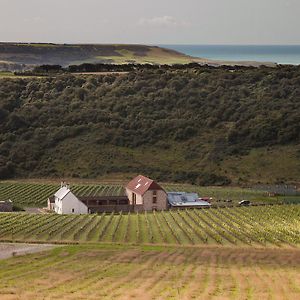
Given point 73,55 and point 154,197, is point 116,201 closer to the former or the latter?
point 154,197

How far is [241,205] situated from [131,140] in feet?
97.3

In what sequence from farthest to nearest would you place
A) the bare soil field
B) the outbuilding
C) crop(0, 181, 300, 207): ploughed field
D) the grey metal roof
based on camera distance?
crop(0, 181, 300, 207): ploughed field, the grey metal roof, the outbuilding, the bare soil field

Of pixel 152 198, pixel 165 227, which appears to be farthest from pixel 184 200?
pixel 165 227

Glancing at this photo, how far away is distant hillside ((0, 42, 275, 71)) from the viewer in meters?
148

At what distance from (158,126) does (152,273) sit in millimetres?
56382

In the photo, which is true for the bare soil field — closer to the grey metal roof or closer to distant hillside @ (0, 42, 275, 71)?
the grey metal roof

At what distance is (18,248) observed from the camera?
37594 millimetres

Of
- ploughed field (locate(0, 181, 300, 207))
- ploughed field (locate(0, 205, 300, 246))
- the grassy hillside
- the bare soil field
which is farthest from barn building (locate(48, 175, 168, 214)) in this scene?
the grassy hillside

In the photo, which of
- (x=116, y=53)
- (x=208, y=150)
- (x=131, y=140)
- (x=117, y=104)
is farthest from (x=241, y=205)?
(x=116, y=53)

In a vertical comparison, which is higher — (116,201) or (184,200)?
(184,200)

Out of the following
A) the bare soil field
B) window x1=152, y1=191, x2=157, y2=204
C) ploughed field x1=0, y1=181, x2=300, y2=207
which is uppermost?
the bare soil field

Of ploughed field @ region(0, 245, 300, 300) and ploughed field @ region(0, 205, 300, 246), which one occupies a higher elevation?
ploughed field @ region(0, 245, 300, 300)

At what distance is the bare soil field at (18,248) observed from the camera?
35594 millimetres

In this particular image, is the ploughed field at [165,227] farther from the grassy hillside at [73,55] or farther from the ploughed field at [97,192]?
the grassy hillside at [73,55]
